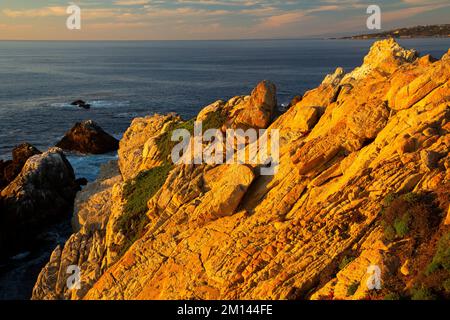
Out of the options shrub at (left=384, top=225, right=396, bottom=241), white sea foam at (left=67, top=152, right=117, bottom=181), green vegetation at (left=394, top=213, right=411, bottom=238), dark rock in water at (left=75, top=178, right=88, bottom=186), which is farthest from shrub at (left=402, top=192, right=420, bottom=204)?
white sea foam at (left=67, top=152, right=117, bottom=181)

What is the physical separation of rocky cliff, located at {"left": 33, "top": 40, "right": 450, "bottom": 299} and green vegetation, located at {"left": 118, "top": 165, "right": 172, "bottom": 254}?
0.29ft

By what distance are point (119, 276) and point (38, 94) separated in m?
87.4

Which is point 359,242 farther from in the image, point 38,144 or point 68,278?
point 38,144

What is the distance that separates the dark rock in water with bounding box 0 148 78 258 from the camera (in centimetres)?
3534

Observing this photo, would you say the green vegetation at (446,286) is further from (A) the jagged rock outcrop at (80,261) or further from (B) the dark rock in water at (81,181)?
(B) the dark rock in water at (81,181)

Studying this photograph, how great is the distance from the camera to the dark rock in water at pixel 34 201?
35344mm

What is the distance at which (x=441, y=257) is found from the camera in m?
12.8

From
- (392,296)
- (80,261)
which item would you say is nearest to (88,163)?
(80,261)

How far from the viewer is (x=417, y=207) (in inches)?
572

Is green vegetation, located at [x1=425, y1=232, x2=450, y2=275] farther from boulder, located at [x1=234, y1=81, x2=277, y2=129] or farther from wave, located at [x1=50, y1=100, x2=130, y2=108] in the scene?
wave, located at [x1=50, y1=100, x2=130, y2=108]

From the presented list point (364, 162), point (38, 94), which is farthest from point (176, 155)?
point (38, 94)

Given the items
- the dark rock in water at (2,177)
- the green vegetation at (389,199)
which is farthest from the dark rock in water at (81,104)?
the green vegetation at (389,199)

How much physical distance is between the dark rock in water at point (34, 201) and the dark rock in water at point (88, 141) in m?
14.8

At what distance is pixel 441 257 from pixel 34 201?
1341 inches
